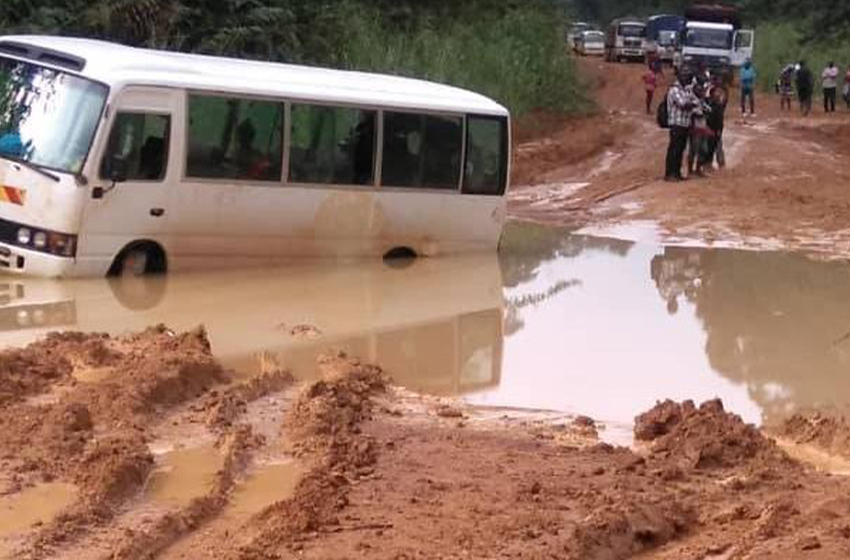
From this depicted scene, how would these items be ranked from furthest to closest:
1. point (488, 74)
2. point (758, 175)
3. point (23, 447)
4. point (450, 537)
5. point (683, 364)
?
point (488, 74) → point (758, 175) → point (683, 364) → point (23, 447) → point (450, 537)

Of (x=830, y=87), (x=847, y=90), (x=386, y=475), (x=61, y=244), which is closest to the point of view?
(x=386, y=475)

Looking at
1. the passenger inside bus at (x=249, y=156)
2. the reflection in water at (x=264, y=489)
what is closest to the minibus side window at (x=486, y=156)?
the passenger inside bus at (x=249, y=156)

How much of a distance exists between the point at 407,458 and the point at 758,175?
1857 centimetres

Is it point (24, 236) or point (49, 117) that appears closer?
point (24, 236)

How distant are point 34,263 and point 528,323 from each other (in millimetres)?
4340

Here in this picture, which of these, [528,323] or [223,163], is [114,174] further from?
[528,323]

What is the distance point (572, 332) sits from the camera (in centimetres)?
1307

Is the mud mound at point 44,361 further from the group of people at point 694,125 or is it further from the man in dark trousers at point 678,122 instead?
the group of people at point 694,125

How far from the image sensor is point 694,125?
2422 cm

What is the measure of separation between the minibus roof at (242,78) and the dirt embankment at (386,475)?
4359mm

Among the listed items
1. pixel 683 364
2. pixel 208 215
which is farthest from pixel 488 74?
pixel 683 364

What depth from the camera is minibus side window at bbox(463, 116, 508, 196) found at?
1700 cm

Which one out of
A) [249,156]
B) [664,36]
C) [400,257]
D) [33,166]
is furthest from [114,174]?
[664,36]

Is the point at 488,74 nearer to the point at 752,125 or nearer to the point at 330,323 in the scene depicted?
the point at 752,125
